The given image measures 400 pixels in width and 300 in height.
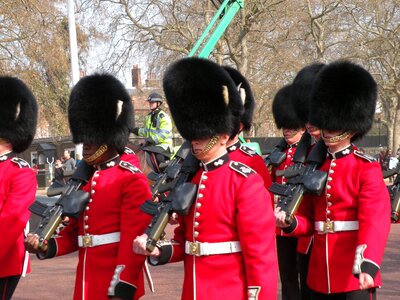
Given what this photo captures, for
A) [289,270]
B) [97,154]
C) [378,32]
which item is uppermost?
[378,32]

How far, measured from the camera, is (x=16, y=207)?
482cm

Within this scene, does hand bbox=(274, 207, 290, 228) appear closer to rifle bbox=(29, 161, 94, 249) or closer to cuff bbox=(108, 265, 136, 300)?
cuff bbox=(108, 265, 136, 300)

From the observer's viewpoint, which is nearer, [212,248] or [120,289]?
[212,248]

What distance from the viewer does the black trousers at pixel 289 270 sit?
6281 millimetres

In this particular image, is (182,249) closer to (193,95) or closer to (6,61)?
(193,95)

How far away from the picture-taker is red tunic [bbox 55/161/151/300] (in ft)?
13.9

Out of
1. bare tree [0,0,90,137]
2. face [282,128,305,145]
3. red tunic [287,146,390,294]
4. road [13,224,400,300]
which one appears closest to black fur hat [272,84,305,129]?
face [282,128,305,145]

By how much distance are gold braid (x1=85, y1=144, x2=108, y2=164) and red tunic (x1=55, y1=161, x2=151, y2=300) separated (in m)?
0.09

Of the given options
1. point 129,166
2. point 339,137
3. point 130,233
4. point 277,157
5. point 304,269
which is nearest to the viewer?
point 130,233

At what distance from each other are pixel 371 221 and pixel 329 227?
1.17 ft

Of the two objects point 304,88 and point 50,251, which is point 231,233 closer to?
point 50,251

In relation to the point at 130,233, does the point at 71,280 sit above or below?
below

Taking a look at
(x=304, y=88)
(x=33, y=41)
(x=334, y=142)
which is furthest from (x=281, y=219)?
(x=33, y=41)

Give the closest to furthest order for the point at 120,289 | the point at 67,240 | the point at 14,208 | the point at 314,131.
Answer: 1. the point at 120,289
2. the point at 67,240
3. the point at 14,208
4. the point at 314,131
